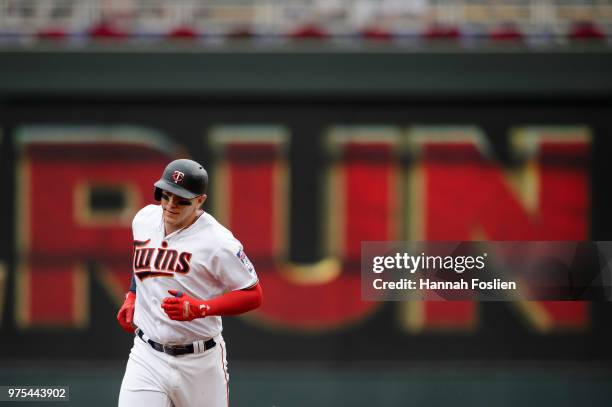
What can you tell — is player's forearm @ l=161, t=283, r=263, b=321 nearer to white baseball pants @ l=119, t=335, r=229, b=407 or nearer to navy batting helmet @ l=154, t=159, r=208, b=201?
white baseball pants @ l=119, t=335, r=229, b=407

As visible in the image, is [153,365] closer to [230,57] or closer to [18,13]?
[230,57]

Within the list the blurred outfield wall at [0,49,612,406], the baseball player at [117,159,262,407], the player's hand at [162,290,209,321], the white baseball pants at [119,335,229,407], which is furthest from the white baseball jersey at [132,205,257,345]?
the blurred outfield wall at [0,49,612,406]

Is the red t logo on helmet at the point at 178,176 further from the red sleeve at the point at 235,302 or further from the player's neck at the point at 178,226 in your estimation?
the red sleeve at the point at 235,302

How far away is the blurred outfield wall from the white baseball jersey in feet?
10.3

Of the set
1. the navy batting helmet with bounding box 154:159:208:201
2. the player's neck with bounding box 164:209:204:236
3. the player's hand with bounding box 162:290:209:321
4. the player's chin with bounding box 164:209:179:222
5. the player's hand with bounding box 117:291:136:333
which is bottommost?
the player's hand with bounding box 117:291:136:333

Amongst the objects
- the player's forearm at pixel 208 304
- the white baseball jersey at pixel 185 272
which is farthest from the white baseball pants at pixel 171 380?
the player's forearm at pixel 208 304

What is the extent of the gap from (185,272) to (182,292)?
0.39 feet

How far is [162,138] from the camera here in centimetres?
788

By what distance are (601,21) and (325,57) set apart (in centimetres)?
265

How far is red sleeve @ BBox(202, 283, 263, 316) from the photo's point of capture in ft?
14.7

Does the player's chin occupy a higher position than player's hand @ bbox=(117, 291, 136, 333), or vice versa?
the player's chin

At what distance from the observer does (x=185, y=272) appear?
183 inches

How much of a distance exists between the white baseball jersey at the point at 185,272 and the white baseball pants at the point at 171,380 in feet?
0.35

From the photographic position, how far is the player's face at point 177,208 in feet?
15.1
